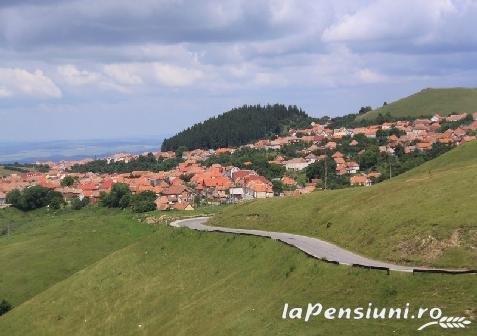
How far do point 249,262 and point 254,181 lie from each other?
94.2m

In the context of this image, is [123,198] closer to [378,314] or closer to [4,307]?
[4,307]

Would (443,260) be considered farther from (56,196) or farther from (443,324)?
(56,196)

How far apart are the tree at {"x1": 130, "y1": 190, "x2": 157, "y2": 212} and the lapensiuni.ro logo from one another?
264ft

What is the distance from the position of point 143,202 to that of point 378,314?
87.2 metres

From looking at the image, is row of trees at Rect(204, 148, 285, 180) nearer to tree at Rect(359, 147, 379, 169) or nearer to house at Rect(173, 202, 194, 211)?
tree at Rect(359, 147, 379, 169)

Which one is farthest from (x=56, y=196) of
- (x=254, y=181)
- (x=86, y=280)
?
(x=86, y=280)

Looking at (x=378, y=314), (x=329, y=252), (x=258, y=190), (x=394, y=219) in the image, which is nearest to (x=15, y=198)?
(x=258, y=190)

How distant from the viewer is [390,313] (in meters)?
29.0

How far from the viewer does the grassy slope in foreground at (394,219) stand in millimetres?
38125

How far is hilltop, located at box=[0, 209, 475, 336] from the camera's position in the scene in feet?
101

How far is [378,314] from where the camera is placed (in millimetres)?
29188

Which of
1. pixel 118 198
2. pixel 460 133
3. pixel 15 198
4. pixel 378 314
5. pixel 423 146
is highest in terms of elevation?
pixel 460 133

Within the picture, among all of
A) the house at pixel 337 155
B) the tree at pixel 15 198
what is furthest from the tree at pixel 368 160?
the tree at pixel 15 198

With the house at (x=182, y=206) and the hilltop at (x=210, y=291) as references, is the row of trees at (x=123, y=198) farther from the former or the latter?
the hilltop at (x=210, y=291)
